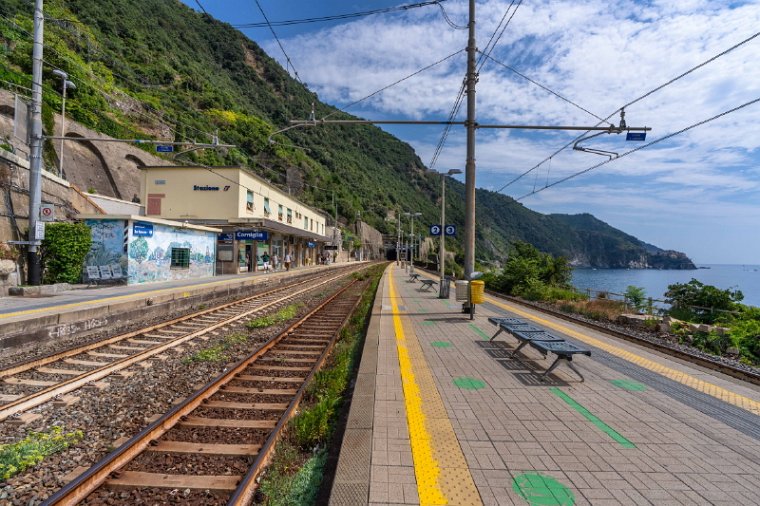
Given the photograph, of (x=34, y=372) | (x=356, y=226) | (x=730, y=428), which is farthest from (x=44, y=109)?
(x=356, y=226)

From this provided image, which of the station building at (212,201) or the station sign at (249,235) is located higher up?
the station building at (212,201)

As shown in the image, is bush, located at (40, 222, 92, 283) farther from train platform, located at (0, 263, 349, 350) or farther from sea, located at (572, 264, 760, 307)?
sea, located at (572, 264, 760, 307)

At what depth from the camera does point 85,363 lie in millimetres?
7062

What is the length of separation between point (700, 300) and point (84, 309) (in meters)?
20.2

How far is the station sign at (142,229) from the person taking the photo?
58.1ft

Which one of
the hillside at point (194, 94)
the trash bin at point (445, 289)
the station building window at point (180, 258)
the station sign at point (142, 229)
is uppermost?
the hillside at point (194, 94)

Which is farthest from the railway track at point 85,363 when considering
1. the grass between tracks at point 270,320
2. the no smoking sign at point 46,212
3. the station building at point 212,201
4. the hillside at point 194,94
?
the station building at point 212,201

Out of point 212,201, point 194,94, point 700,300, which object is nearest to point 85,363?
point 700,300

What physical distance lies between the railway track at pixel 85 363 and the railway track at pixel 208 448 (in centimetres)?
202

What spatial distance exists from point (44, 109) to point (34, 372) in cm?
2792

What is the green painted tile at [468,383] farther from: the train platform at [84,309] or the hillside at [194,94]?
the hillside at [194,94]

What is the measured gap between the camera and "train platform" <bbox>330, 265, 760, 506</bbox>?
3.03 m

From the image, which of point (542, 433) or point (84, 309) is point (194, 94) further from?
point (542, 433)

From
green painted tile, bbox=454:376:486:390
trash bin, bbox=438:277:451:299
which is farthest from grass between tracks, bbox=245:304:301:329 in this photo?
green painted tile, bbox=454:376:486:390
